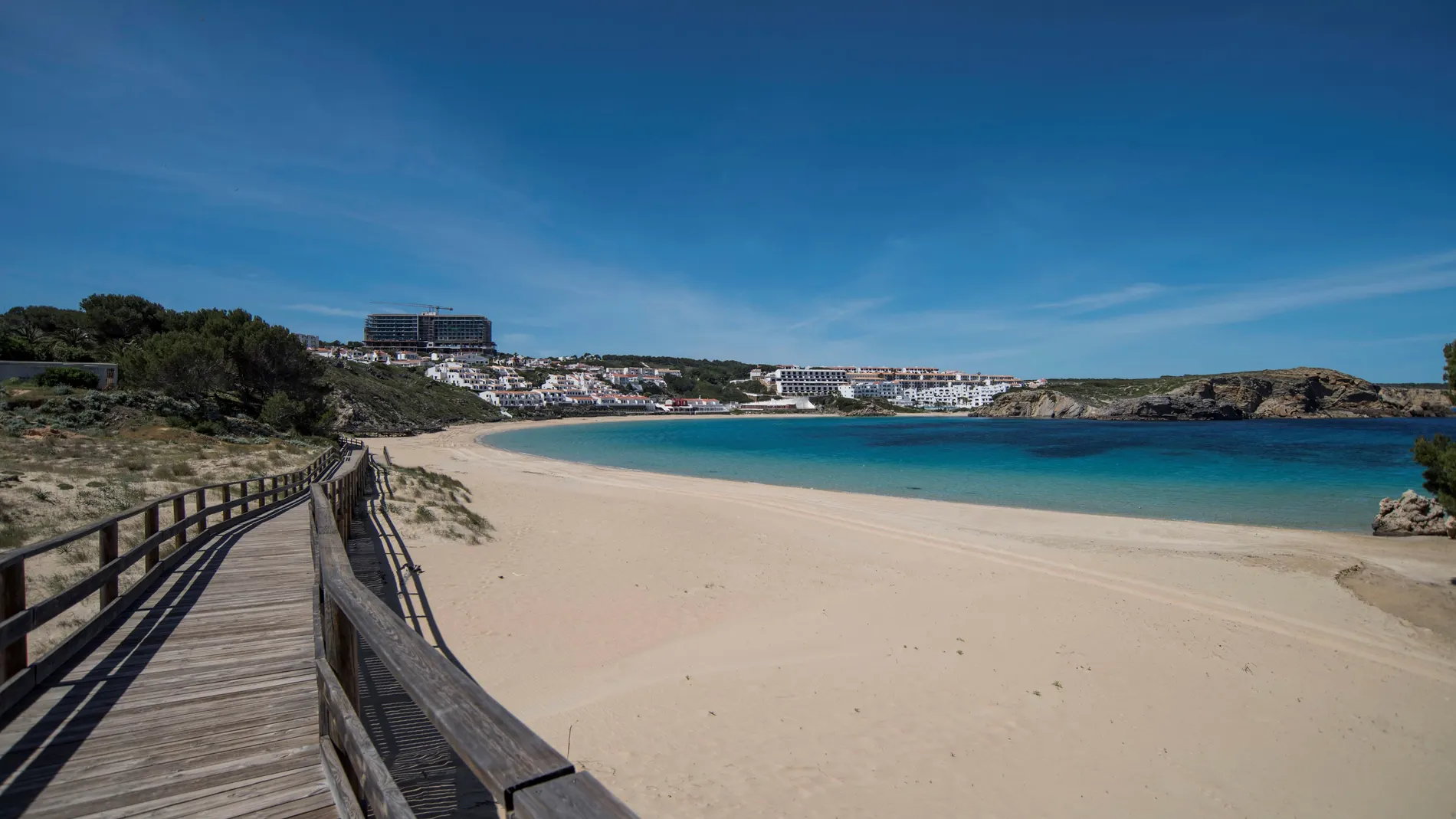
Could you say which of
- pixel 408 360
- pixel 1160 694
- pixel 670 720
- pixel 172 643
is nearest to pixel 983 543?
pixel 1160 694

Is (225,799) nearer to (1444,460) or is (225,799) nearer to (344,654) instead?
(344,654)

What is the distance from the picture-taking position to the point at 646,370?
578ft

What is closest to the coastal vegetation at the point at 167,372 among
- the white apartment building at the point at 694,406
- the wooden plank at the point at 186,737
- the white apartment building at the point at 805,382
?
the wooden plank at the point at 186,737

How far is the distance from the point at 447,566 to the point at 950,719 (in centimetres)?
810

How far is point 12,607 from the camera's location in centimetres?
386

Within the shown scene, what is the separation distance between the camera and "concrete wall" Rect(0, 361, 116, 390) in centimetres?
2989

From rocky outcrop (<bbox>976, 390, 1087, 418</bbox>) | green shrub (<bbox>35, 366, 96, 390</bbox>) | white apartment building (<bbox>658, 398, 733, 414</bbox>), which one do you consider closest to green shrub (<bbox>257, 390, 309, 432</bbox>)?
green shrub (<bbox>35, 366, 96, 390</bbox>)

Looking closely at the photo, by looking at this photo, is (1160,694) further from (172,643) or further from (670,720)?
(172,643)

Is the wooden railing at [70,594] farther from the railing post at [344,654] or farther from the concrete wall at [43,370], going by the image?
the concrete wall at [43,370]

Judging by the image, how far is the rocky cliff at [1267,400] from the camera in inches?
3782

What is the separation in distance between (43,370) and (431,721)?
43477 millimetres

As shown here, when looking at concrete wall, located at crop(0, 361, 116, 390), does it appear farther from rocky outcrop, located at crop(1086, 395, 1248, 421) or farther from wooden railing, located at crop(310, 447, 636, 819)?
rocky outcrop, located at crop(1086, 395, 1248, 421)

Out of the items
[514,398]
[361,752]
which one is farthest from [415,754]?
[514,398]

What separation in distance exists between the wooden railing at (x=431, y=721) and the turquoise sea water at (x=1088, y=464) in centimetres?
2270
